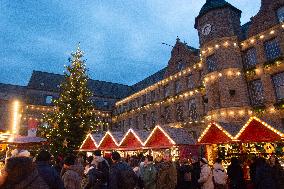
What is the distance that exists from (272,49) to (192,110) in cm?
1026

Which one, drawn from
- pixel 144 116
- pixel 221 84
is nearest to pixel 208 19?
pixel 221 84

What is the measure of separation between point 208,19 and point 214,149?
1370cm

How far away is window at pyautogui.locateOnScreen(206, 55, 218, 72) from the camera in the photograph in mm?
24323

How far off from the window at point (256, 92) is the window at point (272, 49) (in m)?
2.19

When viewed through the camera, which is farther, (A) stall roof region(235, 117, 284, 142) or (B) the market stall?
(B) the market stall

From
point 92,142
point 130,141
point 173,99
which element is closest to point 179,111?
point 173,99

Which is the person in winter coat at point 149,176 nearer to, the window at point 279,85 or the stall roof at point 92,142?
the stall roof at point 92,142

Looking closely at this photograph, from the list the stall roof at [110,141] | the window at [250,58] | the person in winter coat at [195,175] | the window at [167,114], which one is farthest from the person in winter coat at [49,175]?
the window at [167,114]

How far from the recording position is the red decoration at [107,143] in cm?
1959

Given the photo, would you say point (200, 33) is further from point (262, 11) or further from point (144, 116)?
point (144, 116)

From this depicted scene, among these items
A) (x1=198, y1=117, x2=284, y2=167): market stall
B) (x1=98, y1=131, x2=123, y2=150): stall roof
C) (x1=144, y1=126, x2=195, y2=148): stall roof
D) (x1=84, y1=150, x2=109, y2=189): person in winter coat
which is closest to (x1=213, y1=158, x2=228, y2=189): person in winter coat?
(x1=84, y1=150, x2=109, y2=189): person in winter coat

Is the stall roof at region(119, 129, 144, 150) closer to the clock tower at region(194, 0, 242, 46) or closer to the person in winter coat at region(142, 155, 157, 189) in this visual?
the person in winter coat at region(142, 155, 157, 189)

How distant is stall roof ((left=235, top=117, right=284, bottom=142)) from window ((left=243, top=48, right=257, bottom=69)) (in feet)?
34.3

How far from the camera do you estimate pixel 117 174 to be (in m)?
6.96
